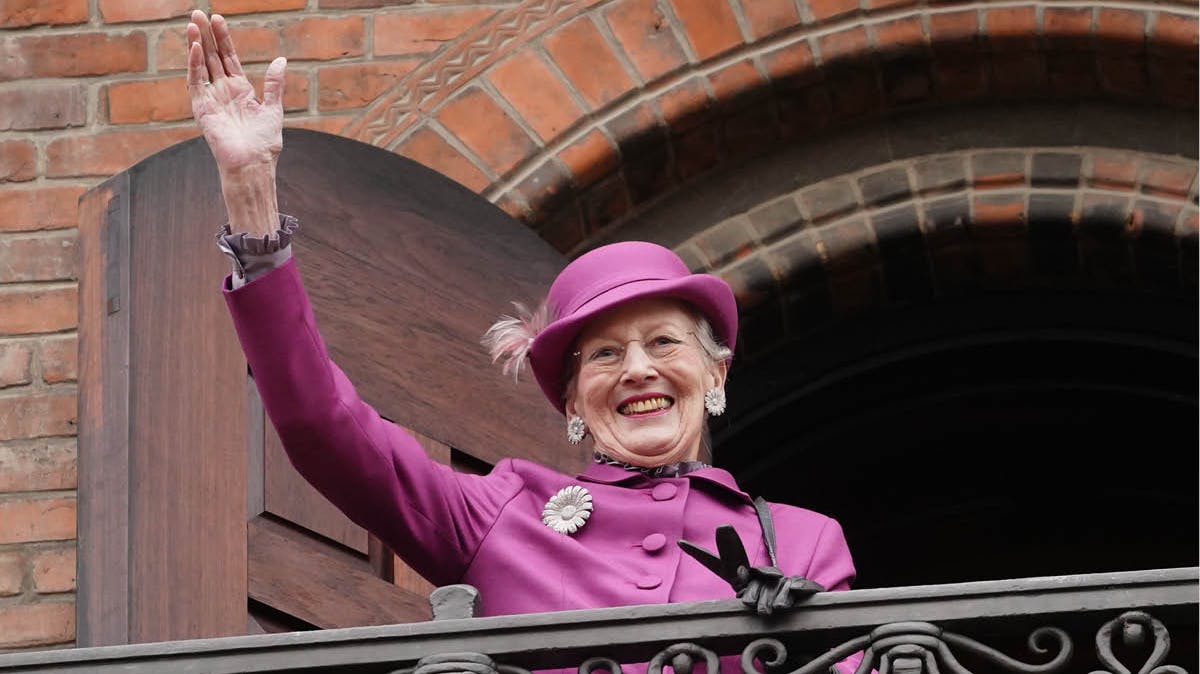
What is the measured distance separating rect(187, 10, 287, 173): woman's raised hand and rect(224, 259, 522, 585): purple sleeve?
161 millimetres

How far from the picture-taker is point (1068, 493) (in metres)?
8.34

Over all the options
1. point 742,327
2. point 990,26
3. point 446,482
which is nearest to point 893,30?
point 990,26

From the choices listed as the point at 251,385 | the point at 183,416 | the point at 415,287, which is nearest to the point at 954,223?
the point at 415,287

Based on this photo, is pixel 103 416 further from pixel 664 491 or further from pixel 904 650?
pixel 904 650

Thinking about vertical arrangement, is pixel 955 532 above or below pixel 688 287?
above

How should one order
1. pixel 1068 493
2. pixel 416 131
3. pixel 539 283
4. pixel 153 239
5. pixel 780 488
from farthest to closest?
1. pixel 1068 493
2. pixel 780 488
3. pixel 416 131
4. pixel 539 283
5. pixel 153 239

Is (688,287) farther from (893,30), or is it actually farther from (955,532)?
(955,532)

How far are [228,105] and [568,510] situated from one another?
761 mm

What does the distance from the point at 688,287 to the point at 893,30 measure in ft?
6.11

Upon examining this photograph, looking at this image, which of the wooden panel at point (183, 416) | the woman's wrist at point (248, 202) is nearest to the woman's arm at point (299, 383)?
the woman's wrist at point (248, 202)

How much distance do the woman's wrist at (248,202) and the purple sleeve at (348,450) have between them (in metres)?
0.07

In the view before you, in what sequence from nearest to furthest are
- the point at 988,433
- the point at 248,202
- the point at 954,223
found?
1. the point at 248,202
2. the point at 954,223
3. the point at 988,433

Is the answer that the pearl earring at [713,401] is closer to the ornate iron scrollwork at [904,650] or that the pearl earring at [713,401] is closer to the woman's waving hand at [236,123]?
the ornate iron scrollwork at [904,650]

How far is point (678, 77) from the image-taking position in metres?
6.17
